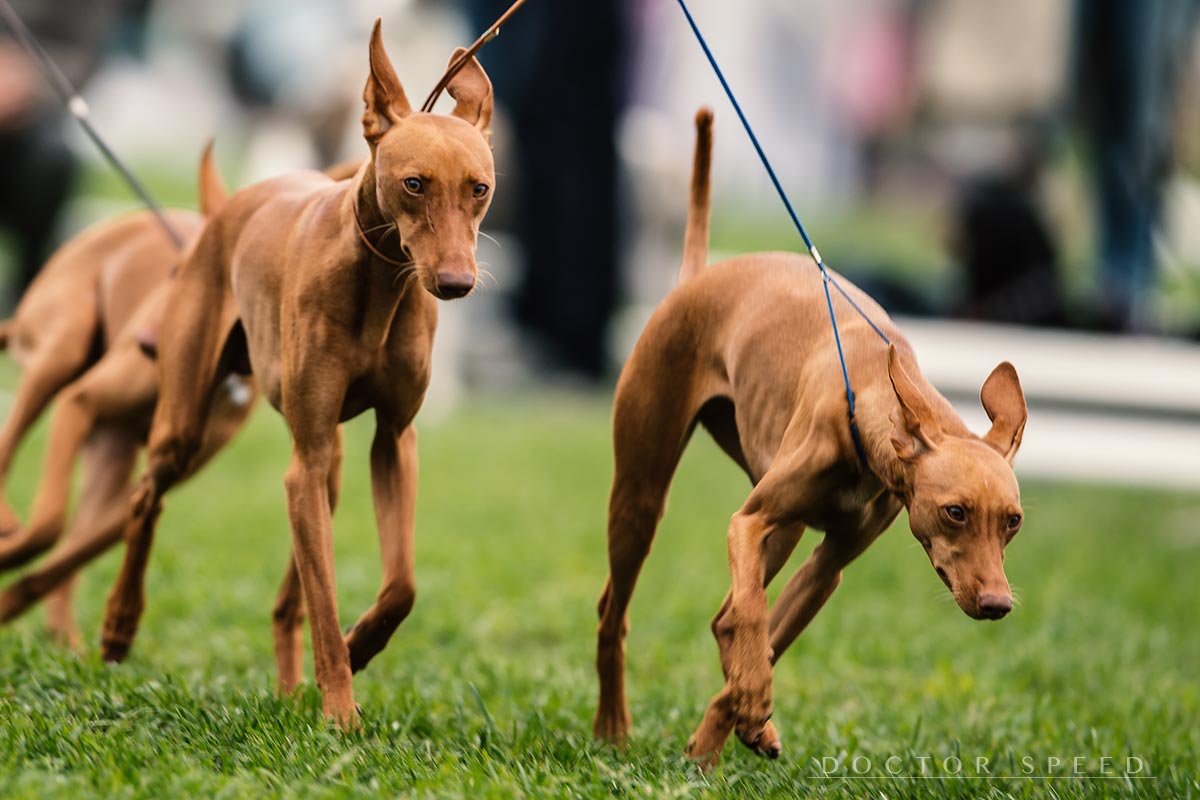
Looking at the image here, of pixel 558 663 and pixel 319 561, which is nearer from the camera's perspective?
pixel 319 561

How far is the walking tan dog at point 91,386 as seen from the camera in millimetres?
6281

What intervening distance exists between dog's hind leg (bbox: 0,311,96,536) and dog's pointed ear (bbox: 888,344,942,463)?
3.71 metres

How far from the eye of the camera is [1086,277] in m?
15.5

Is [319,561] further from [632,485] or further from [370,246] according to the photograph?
[632,485]

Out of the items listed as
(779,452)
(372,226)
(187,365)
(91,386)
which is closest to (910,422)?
(779,452)

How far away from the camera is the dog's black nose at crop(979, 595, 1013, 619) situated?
4066 millimetres

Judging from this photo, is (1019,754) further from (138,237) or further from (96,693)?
(138,237)

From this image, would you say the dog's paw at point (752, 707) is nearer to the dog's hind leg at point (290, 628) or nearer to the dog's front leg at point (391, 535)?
the dog's front leg at point (391, 535)

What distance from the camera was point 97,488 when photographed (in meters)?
6.76

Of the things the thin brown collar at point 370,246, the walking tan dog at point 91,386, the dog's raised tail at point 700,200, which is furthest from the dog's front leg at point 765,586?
the walking tan dog at point 91,386

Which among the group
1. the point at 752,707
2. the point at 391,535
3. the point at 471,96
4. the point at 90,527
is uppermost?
the point at 471,96

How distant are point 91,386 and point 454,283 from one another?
2.76 metres

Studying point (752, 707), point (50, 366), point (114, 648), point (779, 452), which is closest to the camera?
point (752, 707)

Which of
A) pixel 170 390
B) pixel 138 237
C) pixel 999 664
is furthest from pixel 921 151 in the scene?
pixel 170 390
